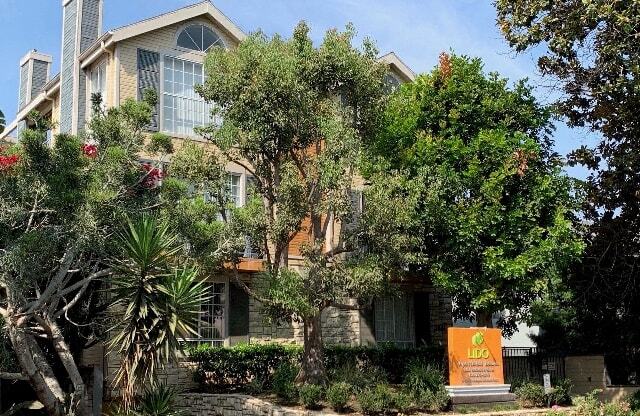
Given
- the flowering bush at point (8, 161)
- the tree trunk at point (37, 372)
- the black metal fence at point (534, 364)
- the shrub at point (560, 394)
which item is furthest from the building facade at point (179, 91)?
the flowering bush at point (8, 161)

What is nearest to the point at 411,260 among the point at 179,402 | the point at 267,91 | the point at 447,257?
the point at 447,257

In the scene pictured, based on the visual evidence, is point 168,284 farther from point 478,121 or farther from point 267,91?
point 478,121

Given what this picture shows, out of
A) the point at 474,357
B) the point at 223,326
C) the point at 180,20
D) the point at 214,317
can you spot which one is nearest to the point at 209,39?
the point at 180,20

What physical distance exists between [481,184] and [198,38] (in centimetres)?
1013

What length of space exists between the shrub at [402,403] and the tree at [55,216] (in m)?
6.91

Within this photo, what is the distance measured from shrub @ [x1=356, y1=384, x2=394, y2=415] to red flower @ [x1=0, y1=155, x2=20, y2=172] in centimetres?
900

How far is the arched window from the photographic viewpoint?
2373cm

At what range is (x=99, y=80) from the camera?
912 inches

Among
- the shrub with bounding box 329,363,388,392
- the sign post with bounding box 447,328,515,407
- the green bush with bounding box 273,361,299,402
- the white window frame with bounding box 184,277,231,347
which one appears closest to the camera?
the green bush with bounding box 273,361,299,402

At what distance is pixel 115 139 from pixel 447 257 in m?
10.1

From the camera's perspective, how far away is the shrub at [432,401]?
58.9 ft

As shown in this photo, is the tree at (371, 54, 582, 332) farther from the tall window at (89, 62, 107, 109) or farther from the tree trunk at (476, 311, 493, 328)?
the tall window at (89, 62, 107, 109)

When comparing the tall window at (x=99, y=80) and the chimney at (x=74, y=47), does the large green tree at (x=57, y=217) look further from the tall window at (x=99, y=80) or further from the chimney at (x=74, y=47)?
the chimney at (x=74, y=47)

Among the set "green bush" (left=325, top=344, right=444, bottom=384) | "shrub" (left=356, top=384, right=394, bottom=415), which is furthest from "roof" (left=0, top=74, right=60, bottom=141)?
"shrub" (left=356, top=384, right=394, bottom=415)
